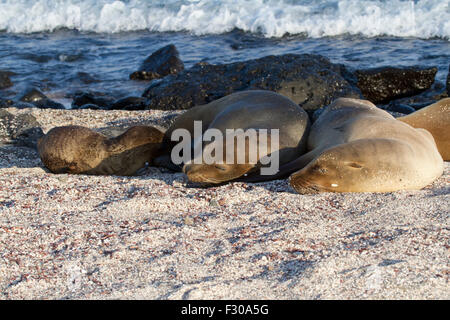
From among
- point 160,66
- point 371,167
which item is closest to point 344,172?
point 371,167

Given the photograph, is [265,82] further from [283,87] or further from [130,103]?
[130,103]

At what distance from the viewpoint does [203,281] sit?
3.06 meters

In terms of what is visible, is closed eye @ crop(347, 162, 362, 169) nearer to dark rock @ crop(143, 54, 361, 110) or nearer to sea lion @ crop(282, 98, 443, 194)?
sea lion @ crop(282, 98, 443, 194)

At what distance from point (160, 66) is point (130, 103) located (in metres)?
3.04

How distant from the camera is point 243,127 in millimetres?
5559

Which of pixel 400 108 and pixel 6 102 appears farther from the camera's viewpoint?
pixel 6 102

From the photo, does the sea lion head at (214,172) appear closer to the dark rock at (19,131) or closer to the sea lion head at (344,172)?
the sea lion head at (344,172)

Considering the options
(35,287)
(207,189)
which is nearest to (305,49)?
(207,189)

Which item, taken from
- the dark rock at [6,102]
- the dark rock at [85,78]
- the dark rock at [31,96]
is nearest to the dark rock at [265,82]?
the dark rock at [31,96]

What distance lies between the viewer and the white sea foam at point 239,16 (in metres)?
16.8

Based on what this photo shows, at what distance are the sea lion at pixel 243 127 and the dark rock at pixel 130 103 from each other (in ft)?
13.0

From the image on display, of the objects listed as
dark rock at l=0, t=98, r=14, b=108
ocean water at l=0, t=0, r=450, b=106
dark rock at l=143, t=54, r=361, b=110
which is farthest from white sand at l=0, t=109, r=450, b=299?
ocean water at l=0, t=0, r=450, b=106

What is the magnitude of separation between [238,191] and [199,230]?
0.93 metres
